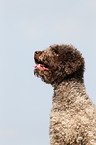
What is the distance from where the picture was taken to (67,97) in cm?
912

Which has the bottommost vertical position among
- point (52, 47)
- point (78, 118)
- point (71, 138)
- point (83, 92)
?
point (71, 138)

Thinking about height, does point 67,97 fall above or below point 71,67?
below

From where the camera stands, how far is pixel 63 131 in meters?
8.83

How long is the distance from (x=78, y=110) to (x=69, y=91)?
631 mm

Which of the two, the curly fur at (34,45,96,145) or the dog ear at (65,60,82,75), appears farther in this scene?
the dog ear at (65,60,82,75)

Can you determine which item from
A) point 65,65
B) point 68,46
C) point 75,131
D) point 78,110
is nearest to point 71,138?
point 75,131

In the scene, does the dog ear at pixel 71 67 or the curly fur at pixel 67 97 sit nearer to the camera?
the curly fur at pixel 67 97

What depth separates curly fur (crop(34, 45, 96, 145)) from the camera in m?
8.73

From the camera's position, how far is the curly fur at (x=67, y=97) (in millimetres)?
8734

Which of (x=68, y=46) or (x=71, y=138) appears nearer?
(x=71, y=138)

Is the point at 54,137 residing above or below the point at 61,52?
below

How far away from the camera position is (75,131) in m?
8.72

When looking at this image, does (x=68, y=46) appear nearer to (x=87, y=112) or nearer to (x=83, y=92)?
(x=83, y=92)

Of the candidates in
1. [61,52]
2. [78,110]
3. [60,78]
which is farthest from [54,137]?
[61,52]
